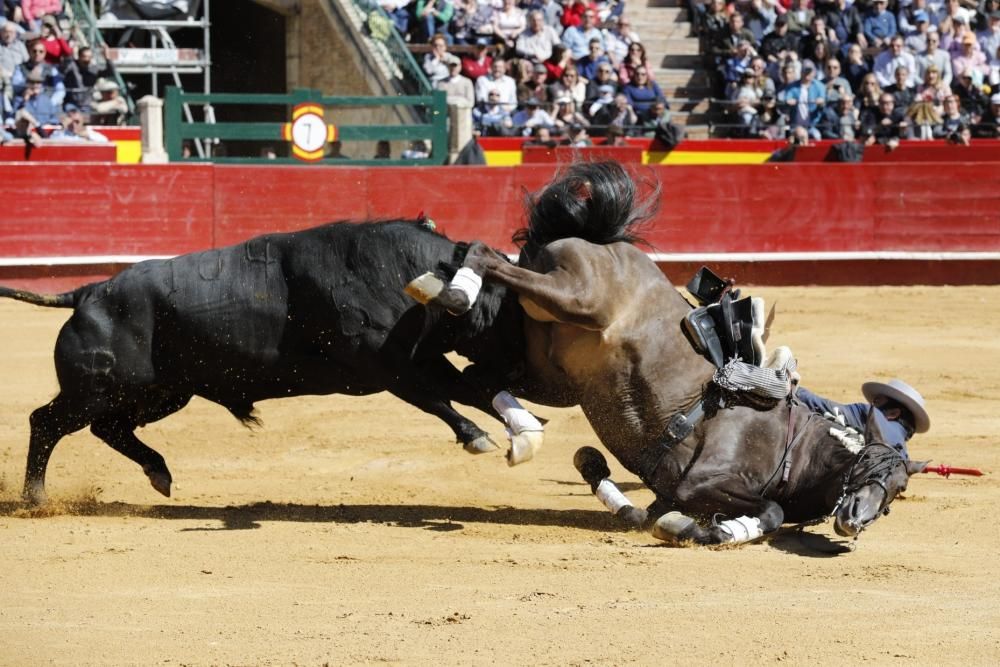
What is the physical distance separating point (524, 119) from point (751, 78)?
3.35 m

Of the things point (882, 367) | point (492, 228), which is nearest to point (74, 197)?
point (492, 228)

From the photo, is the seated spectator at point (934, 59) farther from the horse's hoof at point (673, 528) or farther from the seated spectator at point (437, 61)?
the horse's hoof at point (673, 528)

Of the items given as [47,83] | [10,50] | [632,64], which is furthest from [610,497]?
[632,64]

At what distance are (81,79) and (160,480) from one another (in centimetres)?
1096

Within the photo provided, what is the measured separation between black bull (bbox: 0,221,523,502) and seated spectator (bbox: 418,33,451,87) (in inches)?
467

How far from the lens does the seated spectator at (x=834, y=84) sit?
19.0 m

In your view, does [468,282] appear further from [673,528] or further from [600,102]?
[600,102]

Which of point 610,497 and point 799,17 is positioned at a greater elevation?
point 610,497

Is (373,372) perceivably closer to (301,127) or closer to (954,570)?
(954,570)

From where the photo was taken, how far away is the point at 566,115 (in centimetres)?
1766

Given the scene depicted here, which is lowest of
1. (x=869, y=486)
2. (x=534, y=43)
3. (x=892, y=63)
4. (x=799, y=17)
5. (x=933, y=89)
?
(x=933, y=89)

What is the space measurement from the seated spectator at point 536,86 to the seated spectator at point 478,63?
0.47 meters

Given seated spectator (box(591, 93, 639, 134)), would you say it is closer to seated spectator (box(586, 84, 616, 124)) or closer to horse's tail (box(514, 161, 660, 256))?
seated spectator (box(586, 84, 616, 124))

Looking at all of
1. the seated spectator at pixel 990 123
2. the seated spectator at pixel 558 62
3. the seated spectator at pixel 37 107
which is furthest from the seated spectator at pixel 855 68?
the seated spectator at pixel 37 107
